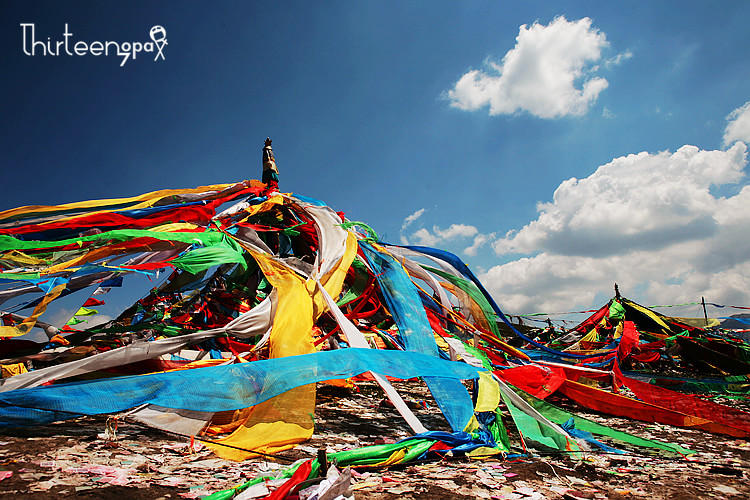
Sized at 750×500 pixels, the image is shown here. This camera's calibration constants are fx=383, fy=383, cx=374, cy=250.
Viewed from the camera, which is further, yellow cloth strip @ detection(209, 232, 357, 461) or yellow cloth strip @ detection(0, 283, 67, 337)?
yellow cloth strip @ detection(0, 283, 67, 337)

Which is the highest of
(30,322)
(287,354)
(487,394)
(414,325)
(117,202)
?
(117,202)

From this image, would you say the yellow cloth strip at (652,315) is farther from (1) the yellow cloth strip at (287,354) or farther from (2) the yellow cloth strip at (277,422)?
(2) the yellow cloth strip at (277,422)

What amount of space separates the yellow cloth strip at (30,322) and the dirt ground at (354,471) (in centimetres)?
82

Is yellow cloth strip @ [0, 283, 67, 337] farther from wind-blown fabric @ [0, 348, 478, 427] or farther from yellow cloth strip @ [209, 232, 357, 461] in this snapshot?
yellow cloth strip @ [209, 232, 357, 461]

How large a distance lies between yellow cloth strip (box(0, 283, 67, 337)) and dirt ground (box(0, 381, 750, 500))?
0.82 m

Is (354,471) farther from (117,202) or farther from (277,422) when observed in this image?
(117,202)

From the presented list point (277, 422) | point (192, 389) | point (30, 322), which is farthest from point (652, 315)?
point (30, 322)

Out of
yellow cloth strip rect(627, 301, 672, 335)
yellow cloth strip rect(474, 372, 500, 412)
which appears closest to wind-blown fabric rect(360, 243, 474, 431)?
yellow cloth strip rect(474, 372, 500, 412)

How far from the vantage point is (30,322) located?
3.44 metres

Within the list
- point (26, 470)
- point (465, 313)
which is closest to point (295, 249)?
point (465, 313)

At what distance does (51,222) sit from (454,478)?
5.15 metres

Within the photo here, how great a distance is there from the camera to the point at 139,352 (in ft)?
10.8

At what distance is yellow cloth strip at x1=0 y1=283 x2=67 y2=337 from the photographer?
3244mm

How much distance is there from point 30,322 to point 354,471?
3.20m
